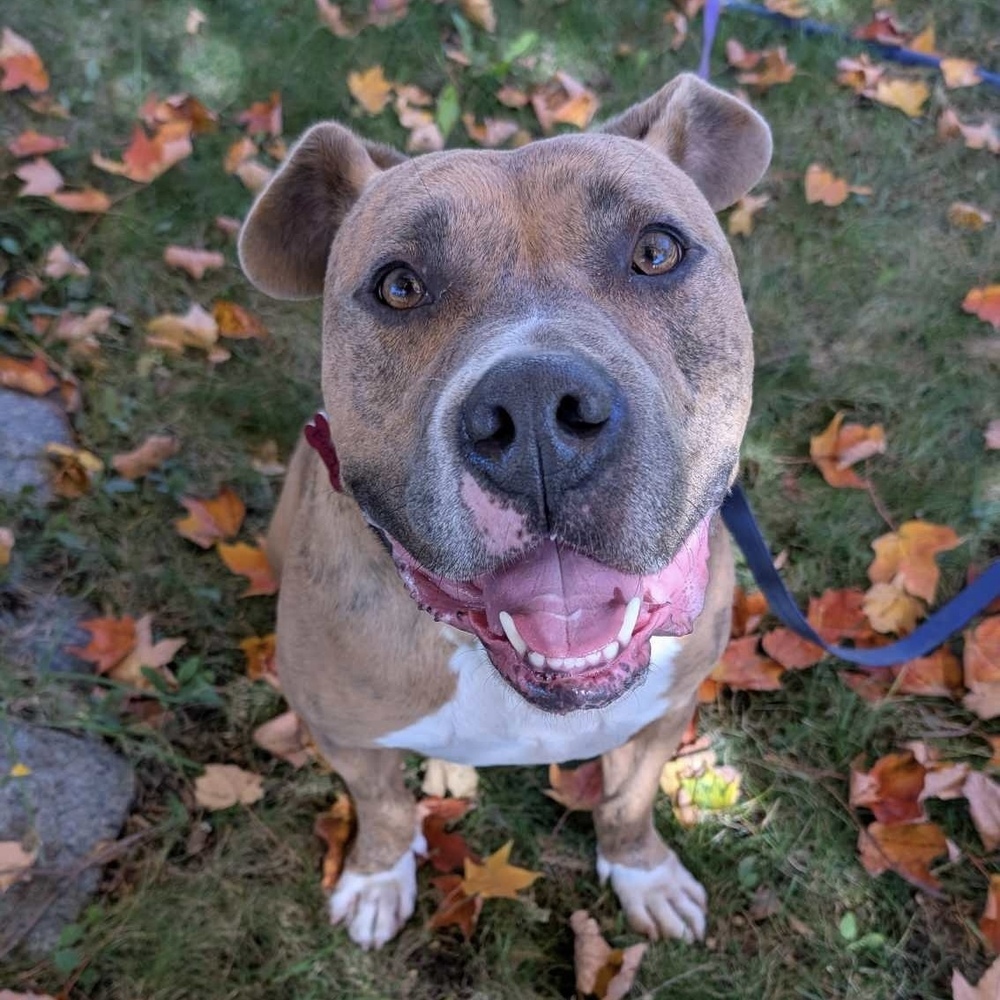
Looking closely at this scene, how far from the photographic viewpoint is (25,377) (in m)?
4.00

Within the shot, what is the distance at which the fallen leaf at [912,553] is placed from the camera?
3.69m

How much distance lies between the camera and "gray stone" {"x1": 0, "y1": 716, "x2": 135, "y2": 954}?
3016mm

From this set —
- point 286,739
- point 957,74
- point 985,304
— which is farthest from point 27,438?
point 957,74

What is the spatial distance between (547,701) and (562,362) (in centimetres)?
68

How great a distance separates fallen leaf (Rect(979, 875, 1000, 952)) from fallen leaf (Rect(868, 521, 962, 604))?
3.62ft

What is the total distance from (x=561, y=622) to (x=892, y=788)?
200cm

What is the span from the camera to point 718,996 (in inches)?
118

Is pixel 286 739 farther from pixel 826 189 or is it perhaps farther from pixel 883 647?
pixel 826 189

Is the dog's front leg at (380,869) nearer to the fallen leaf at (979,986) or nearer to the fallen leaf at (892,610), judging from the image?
the fallen leaf at (979,986)

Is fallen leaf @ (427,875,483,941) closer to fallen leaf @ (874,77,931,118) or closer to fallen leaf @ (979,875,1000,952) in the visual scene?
fallen leaf @ (979,875,1000,952)

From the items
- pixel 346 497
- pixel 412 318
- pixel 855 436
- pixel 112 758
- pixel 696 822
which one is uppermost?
pixel 412 318

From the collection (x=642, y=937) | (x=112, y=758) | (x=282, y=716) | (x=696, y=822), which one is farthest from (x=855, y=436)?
(x=112, y=758)

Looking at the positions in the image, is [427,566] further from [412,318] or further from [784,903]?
[784,903]

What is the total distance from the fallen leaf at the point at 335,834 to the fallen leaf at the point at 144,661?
0.76m
